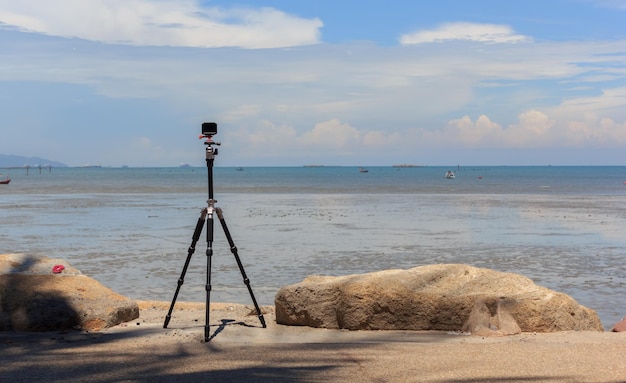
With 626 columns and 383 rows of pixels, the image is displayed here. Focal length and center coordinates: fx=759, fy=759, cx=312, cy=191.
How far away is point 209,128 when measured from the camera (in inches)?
331

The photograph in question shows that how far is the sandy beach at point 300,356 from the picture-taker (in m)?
5.96

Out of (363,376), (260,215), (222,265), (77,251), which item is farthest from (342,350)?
(260,215)

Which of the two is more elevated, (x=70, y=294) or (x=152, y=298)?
(x=70, y=294)

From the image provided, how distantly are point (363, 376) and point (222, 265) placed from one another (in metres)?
10.7

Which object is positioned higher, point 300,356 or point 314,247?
point 300,356

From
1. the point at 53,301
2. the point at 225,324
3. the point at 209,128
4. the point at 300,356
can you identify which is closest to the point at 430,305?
the point at 225,324

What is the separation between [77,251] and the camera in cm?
1931

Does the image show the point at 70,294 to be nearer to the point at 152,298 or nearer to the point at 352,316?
the point at 352,316

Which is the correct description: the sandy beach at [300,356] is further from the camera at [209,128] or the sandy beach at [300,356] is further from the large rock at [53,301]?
the camera at [209,128]

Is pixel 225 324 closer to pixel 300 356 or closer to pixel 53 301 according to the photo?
pixel 53 301

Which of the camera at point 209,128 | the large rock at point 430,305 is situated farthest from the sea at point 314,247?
the large rock at point 430,305

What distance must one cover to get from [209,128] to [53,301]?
2612 millimetres

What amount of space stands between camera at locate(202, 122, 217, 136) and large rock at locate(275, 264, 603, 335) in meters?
2.08

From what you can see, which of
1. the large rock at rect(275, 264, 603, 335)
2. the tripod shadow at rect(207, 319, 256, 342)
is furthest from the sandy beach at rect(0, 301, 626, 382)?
the large rock at rect(275, 264, 603, 335)
